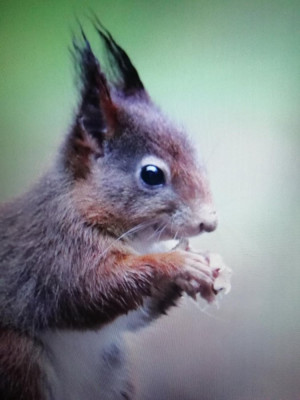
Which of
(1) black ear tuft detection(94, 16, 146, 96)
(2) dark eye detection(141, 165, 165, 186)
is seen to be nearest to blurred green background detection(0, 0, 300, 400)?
(1) black ear tuft detection(94, 16, 146, 96)

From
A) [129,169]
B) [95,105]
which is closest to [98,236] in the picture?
[129,169]

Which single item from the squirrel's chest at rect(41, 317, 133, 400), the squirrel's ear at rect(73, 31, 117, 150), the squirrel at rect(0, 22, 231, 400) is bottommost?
the squirrel's chest at rect(41, 317, 133, 400)

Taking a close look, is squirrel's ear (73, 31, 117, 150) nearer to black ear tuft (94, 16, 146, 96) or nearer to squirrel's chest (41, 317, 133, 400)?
black ear tuft (94, 16, 146, 96)

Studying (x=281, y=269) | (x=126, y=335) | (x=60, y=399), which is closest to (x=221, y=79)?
(x=281, y=269)

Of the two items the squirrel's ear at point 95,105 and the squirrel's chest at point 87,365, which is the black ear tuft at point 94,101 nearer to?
the squirrel's ear at point 95,105

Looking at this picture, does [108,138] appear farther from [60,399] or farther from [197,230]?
[60,399]

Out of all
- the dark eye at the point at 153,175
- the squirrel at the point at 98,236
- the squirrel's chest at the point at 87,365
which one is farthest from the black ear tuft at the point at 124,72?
the squirrel's chest at the point at 87,365

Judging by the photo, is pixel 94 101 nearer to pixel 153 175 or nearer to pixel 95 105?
pixel 95 105
